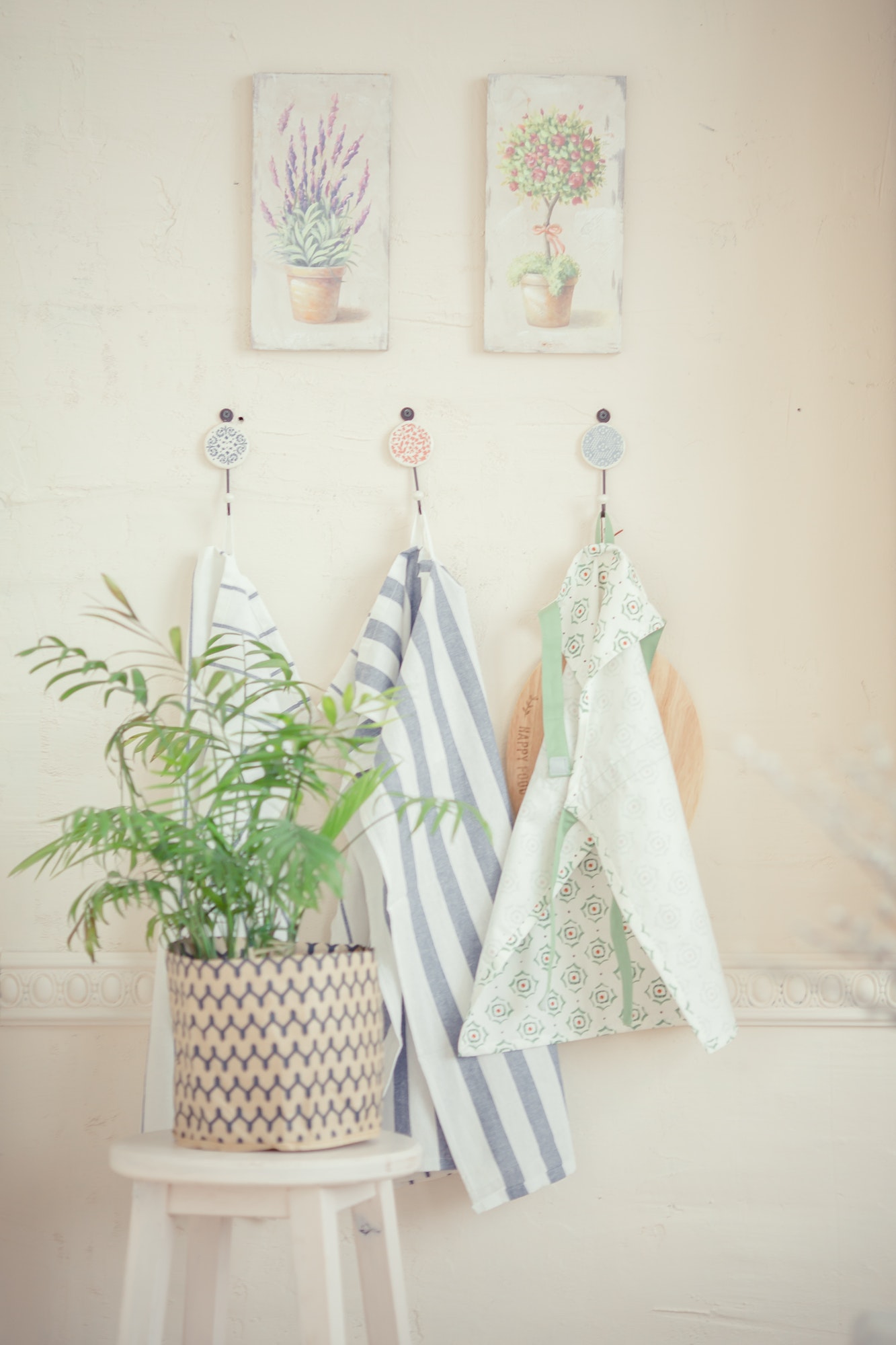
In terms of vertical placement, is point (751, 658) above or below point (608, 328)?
below

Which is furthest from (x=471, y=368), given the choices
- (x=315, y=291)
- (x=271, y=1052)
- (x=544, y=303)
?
(x=271, y=1052)

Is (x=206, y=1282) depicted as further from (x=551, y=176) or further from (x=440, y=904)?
(x=551, y=176)

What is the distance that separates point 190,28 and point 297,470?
63 cm

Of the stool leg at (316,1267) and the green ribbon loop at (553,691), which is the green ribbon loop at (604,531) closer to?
the green ribbon loop at (553,691)

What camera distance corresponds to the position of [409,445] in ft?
4.86

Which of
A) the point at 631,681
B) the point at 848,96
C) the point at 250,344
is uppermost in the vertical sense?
the point at 848,96

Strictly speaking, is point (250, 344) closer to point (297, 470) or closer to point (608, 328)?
point (297, 470)

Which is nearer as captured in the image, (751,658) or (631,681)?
(631,681)

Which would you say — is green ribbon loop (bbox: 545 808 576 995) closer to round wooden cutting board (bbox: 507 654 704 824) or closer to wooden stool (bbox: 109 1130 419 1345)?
round wooden cutting board (bbox: 507 654 704 824)

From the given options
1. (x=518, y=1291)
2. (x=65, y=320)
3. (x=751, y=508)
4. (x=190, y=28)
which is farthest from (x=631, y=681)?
(x=190, y=28)

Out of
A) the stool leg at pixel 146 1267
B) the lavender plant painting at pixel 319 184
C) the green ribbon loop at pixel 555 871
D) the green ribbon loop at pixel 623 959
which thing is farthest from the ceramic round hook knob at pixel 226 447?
the stool leg at pixel 146 1267

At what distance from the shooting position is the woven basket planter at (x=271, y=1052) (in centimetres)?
101

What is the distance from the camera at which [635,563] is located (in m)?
1.49

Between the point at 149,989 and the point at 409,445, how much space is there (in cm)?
80
